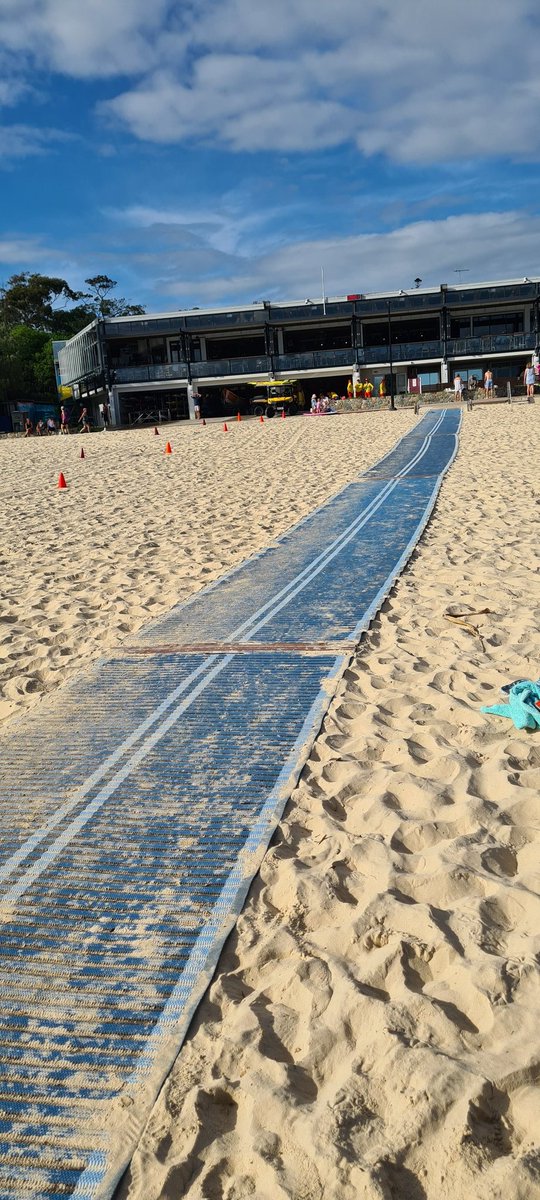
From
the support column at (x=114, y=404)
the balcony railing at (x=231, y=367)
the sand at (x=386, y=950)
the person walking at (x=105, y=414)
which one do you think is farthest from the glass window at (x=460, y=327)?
the sand at (x=386, y=950)

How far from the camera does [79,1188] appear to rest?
2.08 m

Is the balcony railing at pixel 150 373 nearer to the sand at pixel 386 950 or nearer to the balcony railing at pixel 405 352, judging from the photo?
the balcony railing at pixel 405 352

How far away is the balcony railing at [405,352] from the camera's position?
148ft

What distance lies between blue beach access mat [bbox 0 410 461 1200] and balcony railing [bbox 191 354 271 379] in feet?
134

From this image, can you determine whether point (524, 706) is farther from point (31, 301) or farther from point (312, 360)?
point (31, 301)

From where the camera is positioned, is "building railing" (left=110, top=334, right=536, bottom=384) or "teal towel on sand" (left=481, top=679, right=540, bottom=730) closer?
"teal towel on sand" (left=481, top=679, right=540, bottom=730)

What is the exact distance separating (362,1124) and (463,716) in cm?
258

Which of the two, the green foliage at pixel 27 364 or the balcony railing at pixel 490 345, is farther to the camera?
the green foliage at pixel 27 364

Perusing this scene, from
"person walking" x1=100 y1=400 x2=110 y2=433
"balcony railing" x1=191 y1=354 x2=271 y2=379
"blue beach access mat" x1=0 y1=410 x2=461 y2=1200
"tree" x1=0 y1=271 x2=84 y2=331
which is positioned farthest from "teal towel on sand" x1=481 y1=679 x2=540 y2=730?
"tree" x1=0 y1=271 x2=84 y2=331

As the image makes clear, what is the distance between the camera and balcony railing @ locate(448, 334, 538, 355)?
4450 cm

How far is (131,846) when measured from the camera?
3.54 meters

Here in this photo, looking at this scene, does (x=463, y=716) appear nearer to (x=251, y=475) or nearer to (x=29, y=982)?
(x=29, y=982)

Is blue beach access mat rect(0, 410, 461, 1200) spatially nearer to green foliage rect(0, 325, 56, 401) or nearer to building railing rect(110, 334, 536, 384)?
building railing rect(110, 334, 536, 384)

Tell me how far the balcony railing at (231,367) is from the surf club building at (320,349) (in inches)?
2.2
